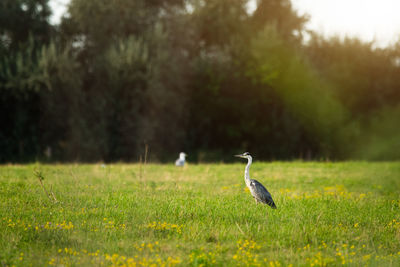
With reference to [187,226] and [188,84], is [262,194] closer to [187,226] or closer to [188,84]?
[187,226]

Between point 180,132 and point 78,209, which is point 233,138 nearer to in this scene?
point 180,132

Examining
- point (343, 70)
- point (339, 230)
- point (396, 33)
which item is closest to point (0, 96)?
point (339, 230)

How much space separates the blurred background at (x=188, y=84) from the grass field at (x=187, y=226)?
58.6ft

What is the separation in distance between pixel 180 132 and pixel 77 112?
861cm

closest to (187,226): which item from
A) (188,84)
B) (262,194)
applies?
(262,194)

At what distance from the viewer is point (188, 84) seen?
37844mm

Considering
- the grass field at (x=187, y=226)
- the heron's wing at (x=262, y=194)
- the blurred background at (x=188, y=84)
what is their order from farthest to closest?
1. the blurred background at (x=188, y=84)
2. the heron's wing at (x=262, y=194)
3. the grass field at (x=187, y=226)

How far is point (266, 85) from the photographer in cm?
3897

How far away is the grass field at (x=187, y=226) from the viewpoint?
6.99 meters

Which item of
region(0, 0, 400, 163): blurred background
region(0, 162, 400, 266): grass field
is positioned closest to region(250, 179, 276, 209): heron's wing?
region(0, 162, 400, 266): grass field

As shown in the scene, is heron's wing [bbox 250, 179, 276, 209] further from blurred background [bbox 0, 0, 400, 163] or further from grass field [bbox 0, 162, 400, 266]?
blurred background [bbox 0, 0, 400, 163]

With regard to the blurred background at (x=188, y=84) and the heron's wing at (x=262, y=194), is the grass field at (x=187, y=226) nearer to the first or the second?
the heron's wing at (x=262, y=194)

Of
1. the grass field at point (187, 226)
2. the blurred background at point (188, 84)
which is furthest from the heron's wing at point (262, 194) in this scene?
the blurred background at point (188, 84)

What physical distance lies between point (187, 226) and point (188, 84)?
29.8m
